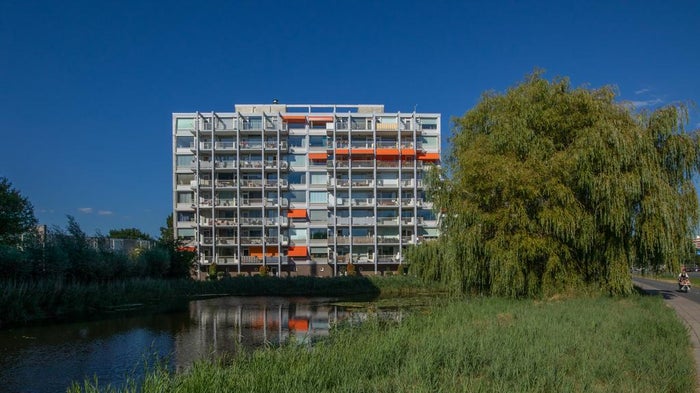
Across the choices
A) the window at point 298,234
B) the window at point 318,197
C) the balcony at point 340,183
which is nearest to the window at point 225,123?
the window at point 318,197

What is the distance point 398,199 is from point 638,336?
58.4m

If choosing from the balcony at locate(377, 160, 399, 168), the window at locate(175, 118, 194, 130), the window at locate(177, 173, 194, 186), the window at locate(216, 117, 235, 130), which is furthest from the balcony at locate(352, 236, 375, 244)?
the window at locate(175, 118, 194, 130)

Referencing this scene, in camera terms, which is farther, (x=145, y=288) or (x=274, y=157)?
(x=274, y=157)

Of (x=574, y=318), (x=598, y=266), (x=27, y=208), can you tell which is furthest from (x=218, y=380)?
(x=27, y=208)

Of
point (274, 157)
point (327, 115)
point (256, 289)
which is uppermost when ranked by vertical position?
point (327, 115)

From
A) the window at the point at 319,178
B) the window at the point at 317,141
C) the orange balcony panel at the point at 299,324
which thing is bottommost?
the orange balcony panel at the point at 299,324

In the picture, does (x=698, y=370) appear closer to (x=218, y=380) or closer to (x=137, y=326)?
(x=218, y=380)

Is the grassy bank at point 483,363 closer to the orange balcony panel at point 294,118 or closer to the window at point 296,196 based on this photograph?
the window at point 296,196

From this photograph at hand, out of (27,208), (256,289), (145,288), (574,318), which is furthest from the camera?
(27,208)

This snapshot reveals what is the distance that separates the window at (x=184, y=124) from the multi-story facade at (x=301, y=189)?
0.41 feet

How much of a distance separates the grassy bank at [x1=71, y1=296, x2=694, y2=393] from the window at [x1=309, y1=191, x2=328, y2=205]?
57552 millimetres

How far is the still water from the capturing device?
48.5ft

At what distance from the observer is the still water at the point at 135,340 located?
14777 millimetres

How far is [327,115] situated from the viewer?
72438 millimetres
